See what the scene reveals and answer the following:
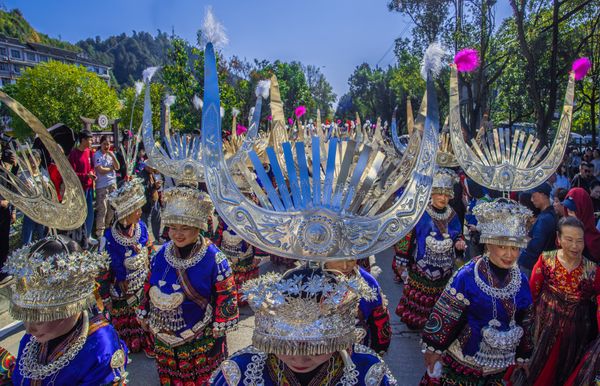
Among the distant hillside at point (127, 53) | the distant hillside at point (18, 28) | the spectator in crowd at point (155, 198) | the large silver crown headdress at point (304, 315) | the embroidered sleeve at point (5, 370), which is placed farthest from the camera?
the distant hillside at point (127, 53)

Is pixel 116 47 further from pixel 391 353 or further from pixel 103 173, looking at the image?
pixel 391 353

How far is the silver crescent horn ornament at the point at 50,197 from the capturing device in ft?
7.80

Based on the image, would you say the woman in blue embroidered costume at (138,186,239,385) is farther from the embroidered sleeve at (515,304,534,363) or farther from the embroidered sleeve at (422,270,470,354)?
the embroidered sleeve at (515,304,534,363)

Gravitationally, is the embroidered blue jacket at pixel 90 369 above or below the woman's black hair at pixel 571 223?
below

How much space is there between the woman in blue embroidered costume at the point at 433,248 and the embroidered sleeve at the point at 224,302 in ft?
8.69

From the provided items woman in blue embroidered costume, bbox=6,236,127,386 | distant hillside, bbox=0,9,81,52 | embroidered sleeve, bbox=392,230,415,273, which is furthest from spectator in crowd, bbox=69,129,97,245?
distant hillside, bbox=0,9,81,52

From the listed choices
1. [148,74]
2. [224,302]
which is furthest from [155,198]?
[224,302]

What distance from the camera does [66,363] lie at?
7.59 ft

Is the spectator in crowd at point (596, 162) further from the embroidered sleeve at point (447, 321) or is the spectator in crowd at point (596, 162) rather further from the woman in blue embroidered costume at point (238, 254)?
the embroidered sleeve at point (447, 321)

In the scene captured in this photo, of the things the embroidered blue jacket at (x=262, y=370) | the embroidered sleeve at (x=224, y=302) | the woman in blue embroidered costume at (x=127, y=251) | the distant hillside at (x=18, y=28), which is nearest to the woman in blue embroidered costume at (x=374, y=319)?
the embroidered blue jacket at (x=262, y=370)

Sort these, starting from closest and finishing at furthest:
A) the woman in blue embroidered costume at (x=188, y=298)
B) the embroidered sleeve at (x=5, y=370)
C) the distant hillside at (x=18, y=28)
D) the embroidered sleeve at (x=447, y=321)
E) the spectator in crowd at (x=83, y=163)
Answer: the embroidered sleeve at (x=5, y=370)
the embroidered sleeve at (x=447, y=321)
the woman in blue embroidered costume at (x=188, y=298)
the spectator in crowd at (x=83, y=163)
the distant hillside at (x=18, y=28)

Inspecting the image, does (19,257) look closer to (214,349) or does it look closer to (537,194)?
(214,349)

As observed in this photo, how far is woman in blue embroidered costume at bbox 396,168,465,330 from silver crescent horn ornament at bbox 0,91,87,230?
12.3 ft

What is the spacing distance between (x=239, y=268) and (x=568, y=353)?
410 cm
